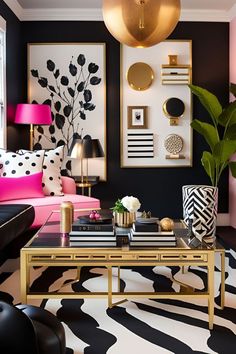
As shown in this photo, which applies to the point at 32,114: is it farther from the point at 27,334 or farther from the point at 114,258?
the point at 27,334

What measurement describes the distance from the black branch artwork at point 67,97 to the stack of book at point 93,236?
322cm

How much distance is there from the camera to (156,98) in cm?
564

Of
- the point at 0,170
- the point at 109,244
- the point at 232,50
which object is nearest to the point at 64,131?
the point at 0,170

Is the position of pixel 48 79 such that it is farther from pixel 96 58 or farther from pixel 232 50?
pixel 232 50

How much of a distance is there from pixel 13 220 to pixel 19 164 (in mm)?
1255

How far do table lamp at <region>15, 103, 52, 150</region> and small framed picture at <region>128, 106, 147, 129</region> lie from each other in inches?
42.5

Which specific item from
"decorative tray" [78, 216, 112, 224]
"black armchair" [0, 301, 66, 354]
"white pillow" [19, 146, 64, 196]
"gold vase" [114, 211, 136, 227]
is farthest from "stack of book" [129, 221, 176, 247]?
"white pillow" [19, 146, 64, 196]

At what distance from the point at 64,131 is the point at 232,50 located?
7.64 ft

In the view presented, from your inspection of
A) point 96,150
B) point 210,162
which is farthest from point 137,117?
point 210,162

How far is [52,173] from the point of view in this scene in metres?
4.41

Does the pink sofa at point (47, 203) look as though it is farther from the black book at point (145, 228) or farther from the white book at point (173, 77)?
the white book at point (173, 77)

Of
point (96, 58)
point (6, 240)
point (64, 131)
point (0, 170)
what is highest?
point (96, 58)

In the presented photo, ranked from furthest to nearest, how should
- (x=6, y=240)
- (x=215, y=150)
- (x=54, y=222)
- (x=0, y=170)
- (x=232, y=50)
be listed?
(x=232, y=50) < (x=215, y=150) < (x=0, y=170) < (x=54, y=222) < (x=6, y=240)

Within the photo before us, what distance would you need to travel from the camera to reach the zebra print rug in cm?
219
